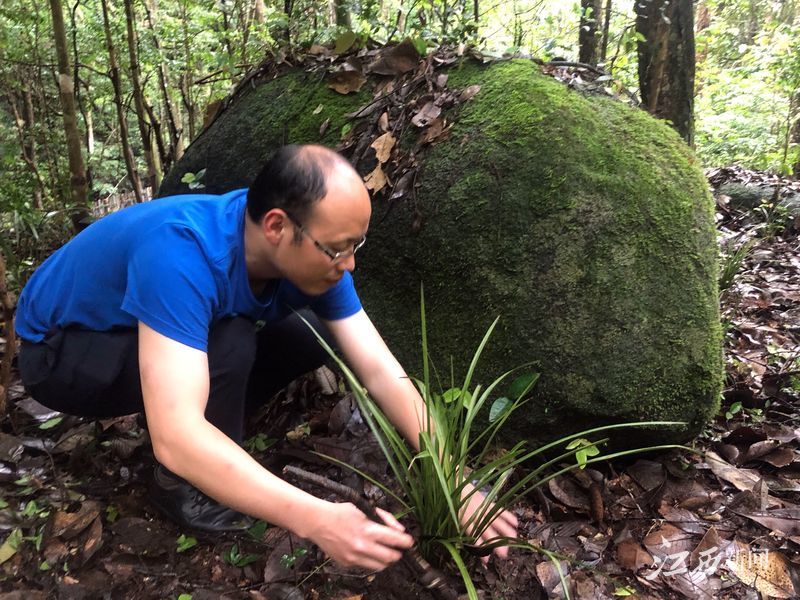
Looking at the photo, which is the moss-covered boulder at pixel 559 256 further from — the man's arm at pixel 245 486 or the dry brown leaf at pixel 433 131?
the man's arm at pixel 245 486

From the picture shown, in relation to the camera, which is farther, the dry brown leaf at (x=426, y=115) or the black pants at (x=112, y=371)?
the dry brown leaf at (x=426, y=115)

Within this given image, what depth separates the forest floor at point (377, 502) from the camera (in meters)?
1.68

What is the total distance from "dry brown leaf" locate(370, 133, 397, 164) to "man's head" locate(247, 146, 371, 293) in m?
1.02

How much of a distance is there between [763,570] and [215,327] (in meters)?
1.79

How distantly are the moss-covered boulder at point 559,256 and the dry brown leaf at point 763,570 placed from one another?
17.3 inches

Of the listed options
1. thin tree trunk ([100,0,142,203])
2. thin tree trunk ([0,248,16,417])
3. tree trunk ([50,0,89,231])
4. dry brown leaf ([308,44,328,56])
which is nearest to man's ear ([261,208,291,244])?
thin tree trunk ([0,248,16,417])

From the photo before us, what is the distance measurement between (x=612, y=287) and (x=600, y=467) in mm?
667

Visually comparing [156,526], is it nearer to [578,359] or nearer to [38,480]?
[38,480]

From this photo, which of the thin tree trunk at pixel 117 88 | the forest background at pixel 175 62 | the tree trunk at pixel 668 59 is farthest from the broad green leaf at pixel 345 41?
the tree trunk at pixel 668 59

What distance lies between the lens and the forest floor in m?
1.68

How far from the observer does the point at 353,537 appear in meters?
1.24

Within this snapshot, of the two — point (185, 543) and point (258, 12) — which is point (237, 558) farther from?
point (258, 12)

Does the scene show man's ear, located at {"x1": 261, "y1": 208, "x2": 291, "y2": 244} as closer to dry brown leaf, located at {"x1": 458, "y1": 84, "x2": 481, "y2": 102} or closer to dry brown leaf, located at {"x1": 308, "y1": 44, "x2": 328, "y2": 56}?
dry brown leaf, located at {"x1": 458, "y1": 84, "x2": 481, "y2": 102}

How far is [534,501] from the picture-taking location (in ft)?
6.53
